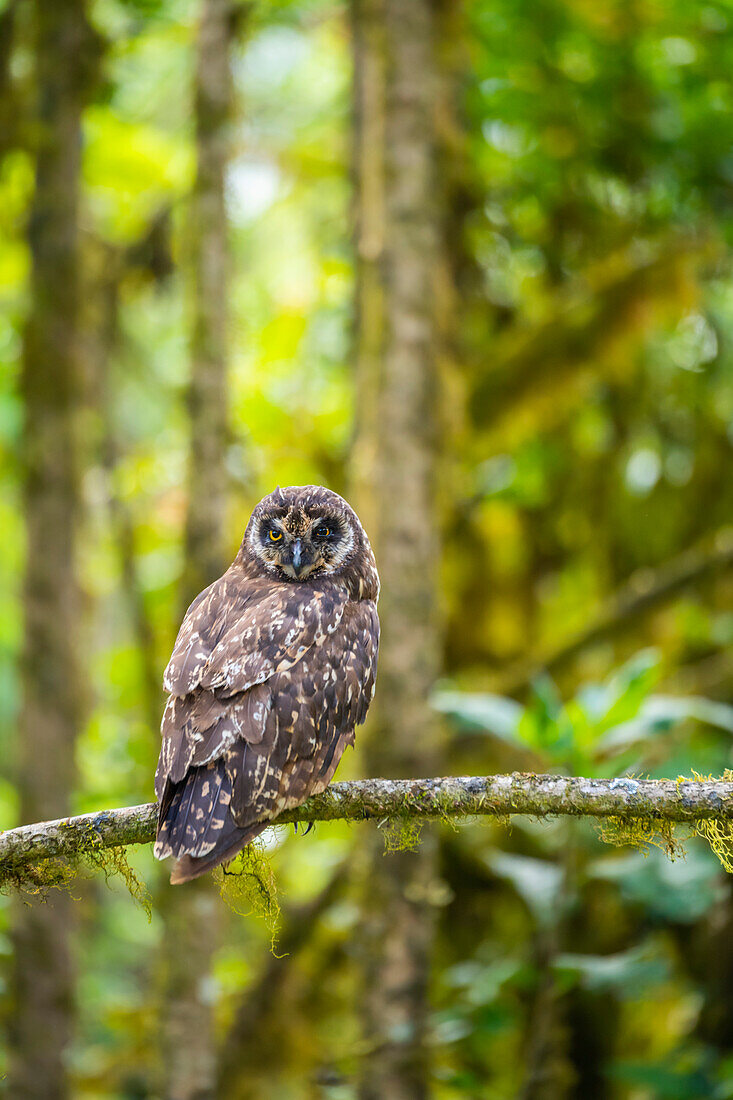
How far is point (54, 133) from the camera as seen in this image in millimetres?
5379

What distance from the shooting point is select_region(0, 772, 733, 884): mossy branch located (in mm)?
1949

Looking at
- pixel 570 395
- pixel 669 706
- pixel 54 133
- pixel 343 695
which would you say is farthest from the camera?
pixel 570 395

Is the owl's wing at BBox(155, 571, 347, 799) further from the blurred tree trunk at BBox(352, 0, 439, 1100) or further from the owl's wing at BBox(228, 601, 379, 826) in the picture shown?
the blurred tree trunk at BBox(352, 0, 439, 1100)

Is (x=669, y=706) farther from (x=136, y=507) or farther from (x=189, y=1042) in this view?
(x=136, y=507)

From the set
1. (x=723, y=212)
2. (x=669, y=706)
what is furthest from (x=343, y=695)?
(x=723, y=212)

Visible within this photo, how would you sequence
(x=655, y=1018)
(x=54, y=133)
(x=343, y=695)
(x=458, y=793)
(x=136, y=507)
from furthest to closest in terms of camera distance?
(x=136, y=507), (x=655, y=1018), (x=54, y=133), (x=343, y=695), (x=458, y=793)

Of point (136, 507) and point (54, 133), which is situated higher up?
point (54, 133)

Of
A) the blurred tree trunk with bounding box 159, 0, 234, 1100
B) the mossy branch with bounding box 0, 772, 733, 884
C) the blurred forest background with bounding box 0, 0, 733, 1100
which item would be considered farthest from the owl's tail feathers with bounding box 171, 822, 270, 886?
the blurred tree trunk with bounding box 159, 0, 234, 1100

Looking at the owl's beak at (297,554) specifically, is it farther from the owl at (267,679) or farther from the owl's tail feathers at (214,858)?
the owl's tail feathers at (214,858)

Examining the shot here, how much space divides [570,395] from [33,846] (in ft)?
17.2

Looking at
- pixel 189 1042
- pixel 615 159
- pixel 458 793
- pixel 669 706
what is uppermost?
pixel 615 159

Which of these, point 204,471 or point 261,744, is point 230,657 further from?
point 204,471

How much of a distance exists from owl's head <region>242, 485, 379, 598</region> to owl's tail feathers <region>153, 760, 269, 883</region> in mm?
646

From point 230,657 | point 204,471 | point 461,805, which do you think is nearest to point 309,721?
point 230,657
